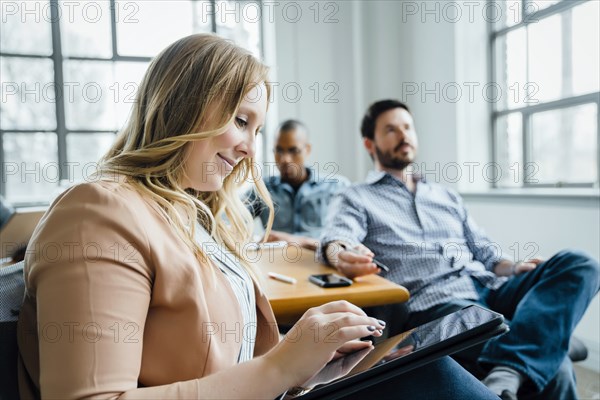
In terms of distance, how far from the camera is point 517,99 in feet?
10.6

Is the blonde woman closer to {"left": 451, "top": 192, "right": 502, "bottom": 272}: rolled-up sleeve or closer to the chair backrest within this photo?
the chair backrest

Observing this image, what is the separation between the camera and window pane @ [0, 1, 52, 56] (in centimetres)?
384

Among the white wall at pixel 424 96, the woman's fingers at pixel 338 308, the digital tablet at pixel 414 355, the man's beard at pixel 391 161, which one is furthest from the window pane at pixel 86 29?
the digital tablet at pixel 414 355

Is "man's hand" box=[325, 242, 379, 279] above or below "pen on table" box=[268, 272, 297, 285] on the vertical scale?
above

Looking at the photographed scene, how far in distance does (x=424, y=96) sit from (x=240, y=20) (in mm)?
1854

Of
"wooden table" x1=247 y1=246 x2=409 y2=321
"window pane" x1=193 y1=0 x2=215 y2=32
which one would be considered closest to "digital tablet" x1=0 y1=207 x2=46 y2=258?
"wooden table" x1=247 y1=246 x2=409 y2=321

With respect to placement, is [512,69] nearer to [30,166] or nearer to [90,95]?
[90,95]

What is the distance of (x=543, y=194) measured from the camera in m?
2.60

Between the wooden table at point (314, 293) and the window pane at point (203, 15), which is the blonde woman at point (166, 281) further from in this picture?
the window pane at point (203, 15)

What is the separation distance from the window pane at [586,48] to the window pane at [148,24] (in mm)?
2961

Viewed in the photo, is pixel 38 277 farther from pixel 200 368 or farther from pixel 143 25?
pixel 143 25

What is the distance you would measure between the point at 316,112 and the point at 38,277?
149 inches

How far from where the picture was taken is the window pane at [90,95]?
404 centimetres

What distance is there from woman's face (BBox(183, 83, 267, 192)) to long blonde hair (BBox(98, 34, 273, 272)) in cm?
2
